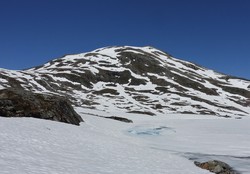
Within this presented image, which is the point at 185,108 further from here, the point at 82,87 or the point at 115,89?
the point at 82,87

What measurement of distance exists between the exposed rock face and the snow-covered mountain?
230 ft

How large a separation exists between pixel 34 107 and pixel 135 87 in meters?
129

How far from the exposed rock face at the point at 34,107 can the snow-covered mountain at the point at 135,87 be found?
230 ft

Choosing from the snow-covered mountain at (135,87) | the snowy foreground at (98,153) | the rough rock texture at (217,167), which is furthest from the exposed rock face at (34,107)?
the snow-covered mountain at (135,87)

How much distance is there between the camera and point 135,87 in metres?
156

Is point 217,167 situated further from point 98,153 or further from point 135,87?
point 135,87

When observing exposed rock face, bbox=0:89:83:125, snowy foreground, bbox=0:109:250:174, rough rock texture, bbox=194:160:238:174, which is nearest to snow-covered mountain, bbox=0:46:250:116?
exposed rock face, bbox=0:89:83:125

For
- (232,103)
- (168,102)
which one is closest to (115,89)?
(168,102)

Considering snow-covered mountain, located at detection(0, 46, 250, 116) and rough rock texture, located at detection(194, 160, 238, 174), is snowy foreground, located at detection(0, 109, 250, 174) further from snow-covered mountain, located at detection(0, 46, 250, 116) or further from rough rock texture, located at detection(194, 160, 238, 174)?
snow-covered mountain, located at detection(0, 46, 250, 116)

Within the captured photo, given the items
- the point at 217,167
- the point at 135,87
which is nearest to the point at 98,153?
the point at 217,167

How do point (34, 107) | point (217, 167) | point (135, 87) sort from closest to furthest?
point (217, 167) → point (34, 107) → point (135, 87)

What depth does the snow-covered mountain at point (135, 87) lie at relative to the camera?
388 feet

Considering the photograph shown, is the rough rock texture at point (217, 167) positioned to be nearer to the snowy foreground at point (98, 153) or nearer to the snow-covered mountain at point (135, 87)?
the snowy foreground at point (98, 153)

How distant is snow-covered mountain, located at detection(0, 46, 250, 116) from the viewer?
388ft
